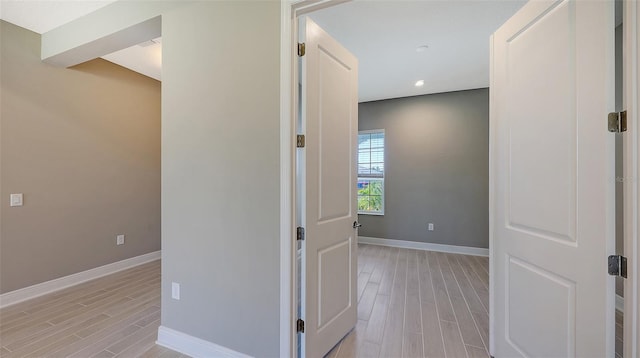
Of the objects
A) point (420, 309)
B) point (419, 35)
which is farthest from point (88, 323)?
point (419, 35)

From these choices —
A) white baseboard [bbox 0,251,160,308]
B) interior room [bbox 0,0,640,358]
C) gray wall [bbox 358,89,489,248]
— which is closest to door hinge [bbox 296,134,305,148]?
interior room [bbox 0,0,640,358]

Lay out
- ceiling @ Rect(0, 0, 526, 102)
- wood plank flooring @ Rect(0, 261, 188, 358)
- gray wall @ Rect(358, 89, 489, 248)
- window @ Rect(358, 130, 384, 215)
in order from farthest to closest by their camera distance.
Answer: window @ Rect(358, 130, 384, 215), gray wall @ Rect(358, 89, 489, 248), ceiling @ Rect(0, 0, 526, 102), wood plank flooring @ Rect(0, 261, 188, 358)

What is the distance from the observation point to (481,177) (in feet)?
13.8

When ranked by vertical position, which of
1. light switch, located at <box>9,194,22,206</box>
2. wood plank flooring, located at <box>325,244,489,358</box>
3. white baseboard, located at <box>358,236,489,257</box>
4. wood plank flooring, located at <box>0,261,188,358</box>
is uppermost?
light switch, located at <box>9,194,22,206</box>

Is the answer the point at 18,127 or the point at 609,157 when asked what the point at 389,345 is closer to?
the point at 609,157

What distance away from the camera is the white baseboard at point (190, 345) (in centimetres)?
171

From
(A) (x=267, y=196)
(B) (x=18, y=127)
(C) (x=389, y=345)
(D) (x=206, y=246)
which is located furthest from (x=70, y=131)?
(C) (x=389, y=345)

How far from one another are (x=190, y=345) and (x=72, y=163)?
276cm

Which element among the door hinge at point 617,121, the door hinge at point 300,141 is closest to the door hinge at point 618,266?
the door hinge at point 617,121

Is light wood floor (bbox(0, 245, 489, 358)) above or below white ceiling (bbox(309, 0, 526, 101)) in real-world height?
below

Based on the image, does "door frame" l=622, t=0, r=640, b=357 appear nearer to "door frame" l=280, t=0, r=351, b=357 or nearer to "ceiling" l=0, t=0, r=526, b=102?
"door frame" l=280, t=0, r=351, b=357

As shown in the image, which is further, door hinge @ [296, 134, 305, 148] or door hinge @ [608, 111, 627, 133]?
door hinge @ [296, 134, 305, 148]

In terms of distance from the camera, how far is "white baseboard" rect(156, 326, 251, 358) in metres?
1.71

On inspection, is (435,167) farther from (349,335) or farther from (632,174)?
(632,174)
